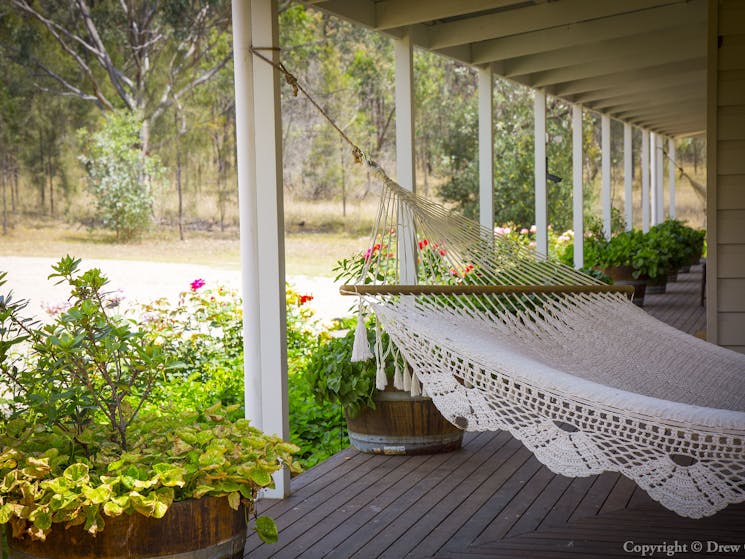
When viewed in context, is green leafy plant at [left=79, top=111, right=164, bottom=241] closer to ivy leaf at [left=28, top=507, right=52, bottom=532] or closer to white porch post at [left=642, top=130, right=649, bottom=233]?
white porch post at [left=642, top=130, right=649, bottom=233]

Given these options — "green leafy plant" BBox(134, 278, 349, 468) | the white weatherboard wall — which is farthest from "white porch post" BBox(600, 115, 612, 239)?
the white weatherboard wall

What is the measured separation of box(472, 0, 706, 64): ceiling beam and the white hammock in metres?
1.69

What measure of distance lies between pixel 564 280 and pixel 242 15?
1.36 m

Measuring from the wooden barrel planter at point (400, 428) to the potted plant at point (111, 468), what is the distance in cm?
130

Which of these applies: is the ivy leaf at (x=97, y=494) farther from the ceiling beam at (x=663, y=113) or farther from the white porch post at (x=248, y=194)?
the ceiling beam at (x=663, y=113)

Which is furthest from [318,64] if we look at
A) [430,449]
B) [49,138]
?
[430,449]

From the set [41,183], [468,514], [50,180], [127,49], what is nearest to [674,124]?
[127,49]

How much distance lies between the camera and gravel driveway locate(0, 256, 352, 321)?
13.1 meters

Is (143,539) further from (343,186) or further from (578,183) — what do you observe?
(343,186)

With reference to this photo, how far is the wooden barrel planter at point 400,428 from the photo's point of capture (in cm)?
337

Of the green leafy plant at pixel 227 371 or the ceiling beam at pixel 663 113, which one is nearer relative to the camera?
the green leafy plant at pixel 227 371

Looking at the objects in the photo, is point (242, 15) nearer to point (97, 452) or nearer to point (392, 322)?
point (392, 322)

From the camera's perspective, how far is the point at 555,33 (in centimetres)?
494

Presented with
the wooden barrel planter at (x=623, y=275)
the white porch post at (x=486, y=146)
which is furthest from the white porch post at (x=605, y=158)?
the white porch post at (x=486, y=146)
